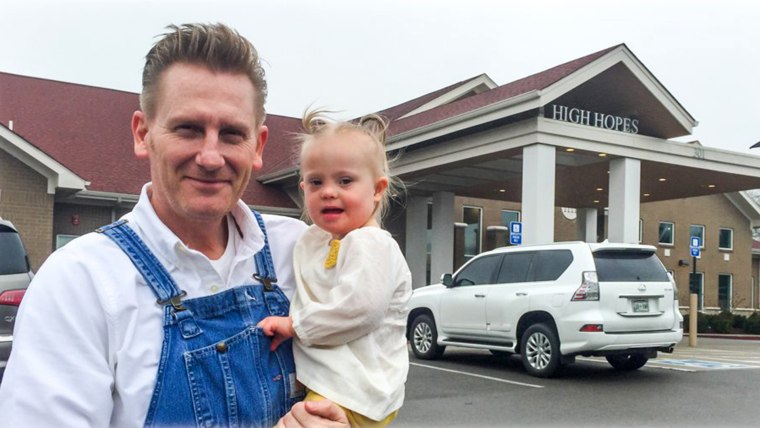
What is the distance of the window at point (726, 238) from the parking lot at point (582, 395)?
85.5 ft

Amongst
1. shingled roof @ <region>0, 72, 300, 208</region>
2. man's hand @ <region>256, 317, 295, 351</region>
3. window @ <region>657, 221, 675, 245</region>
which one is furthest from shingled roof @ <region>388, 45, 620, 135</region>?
window @ <region>657, 221, 675, 245</region>

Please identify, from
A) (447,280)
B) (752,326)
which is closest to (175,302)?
(447,280)

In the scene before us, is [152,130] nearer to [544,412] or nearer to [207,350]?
[207,350]

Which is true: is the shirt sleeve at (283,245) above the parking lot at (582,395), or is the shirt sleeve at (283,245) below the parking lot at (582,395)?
above

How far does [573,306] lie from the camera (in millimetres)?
10562

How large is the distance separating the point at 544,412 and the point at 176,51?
24.2 ft

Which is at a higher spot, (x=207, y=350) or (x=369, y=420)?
(x=207, y=350)

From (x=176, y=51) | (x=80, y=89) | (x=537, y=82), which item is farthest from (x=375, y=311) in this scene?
(x=80, y=89)

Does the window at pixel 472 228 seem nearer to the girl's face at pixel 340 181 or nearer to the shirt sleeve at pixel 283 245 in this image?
the girl's face at pixel 340 181

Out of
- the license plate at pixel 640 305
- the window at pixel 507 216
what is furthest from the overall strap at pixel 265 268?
the window at pixel 507 216

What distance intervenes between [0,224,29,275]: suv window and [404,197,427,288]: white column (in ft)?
57.5

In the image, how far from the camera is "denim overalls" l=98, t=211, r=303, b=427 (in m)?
1.71

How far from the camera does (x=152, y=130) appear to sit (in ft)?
6.28

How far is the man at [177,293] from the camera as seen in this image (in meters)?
1.59
